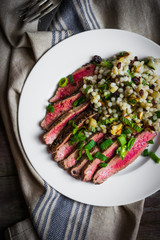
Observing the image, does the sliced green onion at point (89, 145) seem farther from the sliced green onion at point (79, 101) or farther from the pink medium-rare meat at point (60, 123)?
the sliced green onion at point (79, 101)

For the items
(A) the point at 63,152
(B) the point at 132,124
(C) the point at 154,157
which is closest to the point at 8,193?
(A) the point at 63,152

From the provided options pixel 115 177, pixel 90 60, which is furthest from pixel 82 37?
pixel 115 177

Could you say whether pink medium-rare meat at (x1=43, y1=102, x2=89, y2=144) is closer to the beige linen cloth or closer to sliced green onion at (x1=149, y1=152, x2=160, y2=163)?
the beige linen cloth

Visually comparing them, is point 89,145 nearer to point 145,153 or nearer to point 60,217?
point 145,153

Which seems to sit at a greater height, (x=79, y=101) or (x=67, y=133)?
(x=79, y=101)

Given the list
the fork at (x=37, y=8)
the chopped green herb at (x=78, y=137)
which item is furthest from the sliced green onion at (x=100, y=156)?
the fork at (x=37, y=8)

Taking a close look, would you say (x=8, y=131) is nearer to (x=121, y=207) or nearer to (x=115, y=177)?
(x=115, y=177)
